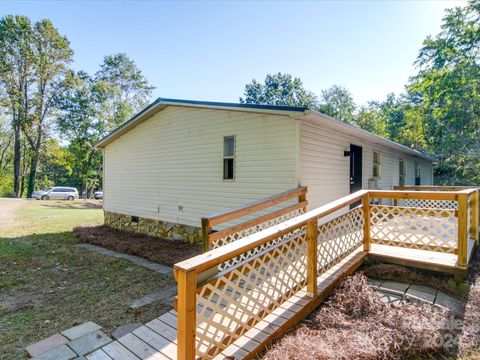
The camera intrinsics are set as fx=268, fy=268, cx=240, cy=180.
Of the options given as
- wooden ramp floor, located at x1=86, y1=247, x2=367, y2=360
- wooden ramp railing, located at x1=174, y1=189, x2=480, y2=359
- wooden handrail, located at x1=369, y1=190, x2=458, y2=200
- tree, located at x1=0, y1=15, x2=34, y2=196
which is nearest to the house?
wooden ramp railing, located at x1=174, y1=189, x2=480, y2=359

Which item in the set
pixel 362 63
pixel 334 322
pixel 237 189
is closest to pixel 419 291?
pixel 334 322

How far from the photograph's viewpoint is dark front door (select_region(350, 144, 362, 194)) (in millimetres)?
7664

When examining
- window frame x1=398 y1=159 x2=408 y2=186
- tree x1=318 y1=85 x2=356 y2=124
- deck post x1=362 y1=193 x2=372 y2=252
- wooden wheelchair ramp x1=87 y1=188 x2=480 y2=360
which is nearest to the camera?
wooden wheelchair ramp x1=87 y1=188 x2=480 y2=360

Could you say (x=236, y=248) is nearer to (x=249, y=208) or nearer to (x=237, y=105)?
(x=249, y=208)

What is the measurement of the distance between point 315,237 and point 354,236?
1.66m

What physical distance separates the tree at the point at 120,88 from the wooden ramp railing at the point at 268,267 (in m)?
26.2

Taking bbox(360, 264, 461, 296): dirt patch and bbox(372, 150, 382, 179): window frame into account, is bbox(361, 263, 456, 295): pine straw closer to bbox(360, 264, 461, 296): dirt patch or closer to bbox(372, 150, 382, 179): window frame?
bbox(360, 264, 461, 296): dirt patch

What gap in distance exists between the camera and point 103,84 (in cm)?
2605

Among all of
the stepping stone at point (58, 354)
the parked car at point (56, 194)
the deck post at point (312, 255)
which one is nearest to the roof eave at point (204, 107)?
the deck post at point (312, 255)

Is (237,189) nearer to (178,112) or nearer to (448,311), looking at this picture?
(178,112)

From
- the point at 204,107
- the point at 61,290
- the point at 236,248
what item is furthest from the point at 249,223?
the point at 204,107

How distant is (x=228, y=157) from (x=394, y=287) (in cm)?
429

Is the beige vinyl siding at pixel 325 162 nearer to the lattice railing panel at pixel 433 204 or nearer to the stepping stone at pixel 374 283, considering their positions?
the stepping stone at pixel 374 283

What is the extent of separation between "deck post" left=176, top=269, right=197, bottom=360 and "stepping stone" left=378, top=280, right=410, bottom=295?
2.84 metres
